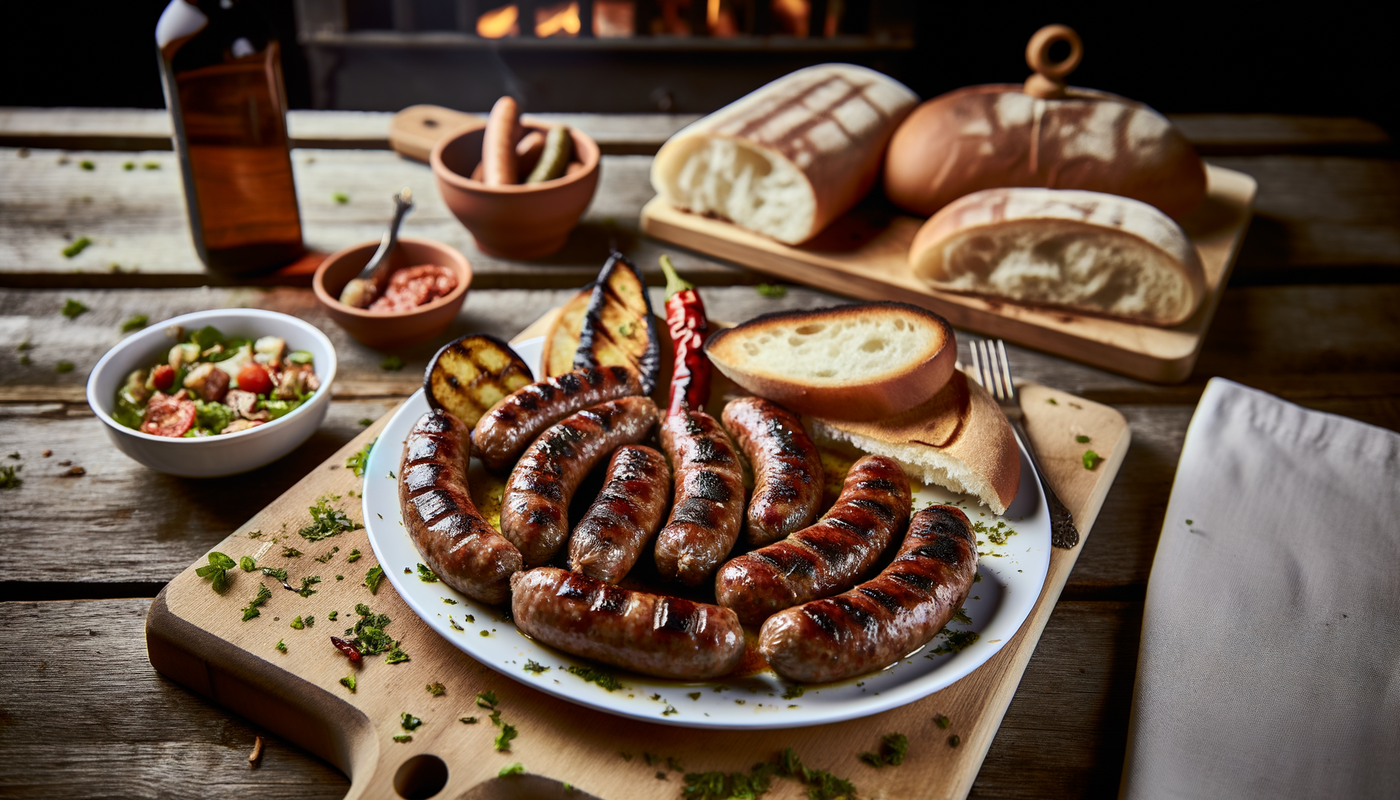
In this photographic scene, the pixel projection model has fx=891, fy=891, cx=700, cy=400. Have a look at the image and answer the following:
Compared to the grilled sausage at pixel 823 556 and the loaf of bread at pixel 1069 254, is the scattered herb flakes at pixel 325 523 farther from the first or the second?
the loaf of bread at pixel 1069 254

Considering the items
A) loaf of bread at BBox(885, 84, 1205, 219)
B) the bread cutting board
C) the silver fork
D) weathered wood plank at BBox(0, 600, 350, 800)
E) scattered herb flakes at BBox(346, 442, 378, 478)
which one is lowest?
weathered wood plank at BBox(0, 600, 350, 800)

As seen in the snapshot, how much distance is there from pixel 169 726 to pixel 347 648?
15.1 inches

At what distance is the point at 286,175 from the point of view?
3.07 meters

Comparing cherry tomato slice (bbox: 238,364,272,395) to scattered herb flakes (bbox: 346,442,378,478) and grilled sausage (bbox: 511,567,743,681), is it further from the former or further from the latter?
grilled sausage (bbox: 511,567,743,681)

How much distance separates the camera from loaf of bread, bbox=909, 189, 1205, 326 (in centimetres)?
289

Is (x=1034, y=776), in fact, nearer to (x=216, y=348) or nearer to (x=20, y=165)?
(x=216, y=348)

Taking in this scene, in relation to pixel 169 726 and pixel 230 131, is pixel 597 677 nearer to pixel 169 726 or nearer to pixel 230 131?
pixel 169 726

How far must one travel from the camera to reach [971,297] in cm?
315

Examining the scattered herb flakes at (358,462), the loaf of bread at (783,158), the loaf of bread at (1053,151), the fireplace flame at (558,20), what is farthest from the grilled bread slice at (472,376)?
the fireplace flame at (558,20)

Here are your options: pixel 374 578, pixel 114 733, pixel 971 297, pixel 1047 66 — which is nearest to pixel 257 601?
pixel 374 578

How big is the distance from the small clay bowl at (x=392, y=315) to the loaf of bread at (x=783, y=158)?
3.21ft

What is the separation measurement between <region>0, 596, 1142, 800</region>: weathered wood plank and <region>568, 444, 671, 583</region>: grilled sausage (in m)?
0.35

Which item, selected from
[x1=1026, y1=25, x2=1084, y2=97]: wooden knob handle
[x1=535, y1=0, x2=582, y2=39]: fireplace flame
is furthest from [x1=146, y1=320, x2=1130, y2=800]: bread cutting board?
[x1=535, y1=0, x2=582, y2=39]: fireplace flame

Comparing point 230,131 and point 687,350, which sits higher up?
point 230,131
